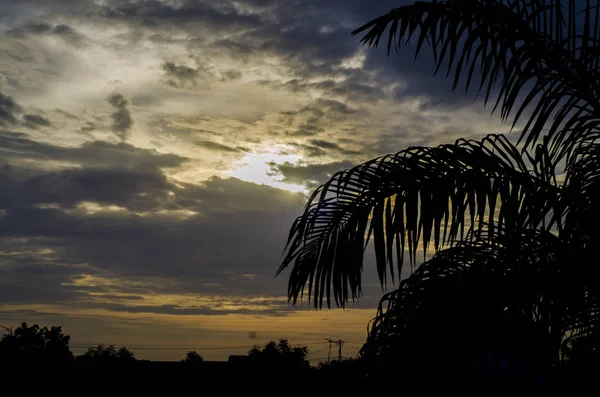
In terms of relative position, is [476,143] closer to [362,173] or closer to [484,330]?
[362,173]

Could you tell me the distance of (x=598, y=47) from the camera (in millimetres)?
5176

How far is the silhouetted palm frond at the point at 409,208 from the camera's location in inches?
200

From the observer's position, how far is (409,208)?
5.16 m

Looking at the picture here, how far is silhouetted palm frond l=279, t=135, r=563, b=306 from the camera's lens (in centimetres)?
507

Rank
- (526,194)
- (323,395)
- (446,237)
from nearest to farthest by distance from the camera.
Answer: (526,194)
(446,237)
(323,395)

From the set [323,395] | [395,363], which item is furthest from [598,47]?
[323,395]

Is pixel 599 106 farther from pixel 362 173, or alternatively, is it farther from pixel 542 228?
pixel 362 173

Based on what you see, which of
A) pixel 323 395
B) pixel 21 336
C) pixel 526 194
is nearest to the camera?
pixel 526 194

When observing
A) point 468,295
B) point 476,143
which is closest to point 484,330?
point 468,295

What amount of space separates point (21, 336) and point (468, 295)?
3734 cm

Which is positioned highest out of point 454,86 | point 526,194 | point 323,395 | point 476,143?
point 454,86

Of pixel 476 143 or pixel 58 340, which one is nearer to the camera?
pixel 476 143

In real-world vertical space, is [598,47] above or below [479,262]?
above

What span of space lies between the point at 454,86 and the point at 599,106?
3.86 ft
